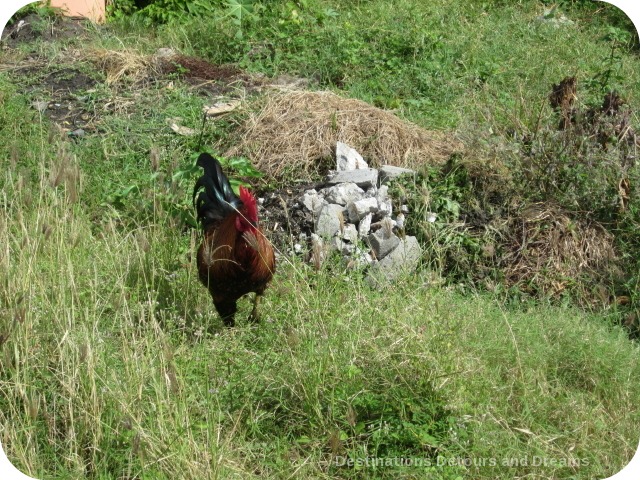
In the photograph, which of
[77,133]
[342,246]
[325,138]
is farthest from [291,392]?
[77,133]

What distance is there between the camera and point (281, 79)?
25.6 ft

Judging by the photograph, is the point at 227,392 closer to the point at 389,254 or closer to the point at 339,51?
the point at 389,254

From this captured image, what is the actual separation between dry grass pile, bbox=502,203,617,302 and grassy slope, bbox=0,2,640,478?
889 millimetres

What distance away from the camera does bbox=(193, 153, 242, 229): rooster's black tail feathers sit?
5.12 m

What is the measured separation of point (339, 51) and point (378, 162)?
2.03m

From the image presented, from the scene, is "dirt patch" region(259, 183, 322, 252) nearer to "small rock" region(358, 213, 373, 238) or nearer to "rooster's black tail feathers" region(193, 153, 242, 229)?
"small rock" region(358, 213, 373, 238)

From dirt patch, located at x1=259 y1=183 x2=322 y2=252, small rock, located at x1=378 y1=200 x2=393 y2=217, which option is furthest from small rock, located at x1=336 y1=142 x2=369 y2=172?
small rock, located at x1=378 y1=200 x2=393 y2=217

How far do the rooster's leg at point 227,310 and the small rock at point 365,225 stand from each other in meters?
1.17

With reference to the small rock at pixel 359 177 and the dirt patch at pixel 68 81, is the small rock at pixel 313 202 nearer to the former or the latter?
the small rock at pixel 359 177

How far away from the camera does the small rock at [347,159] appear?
6.36m

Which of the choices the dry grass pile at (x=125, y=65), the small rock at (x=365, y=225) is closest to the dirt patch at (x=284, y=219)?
the small rock at (x=365, y=225)

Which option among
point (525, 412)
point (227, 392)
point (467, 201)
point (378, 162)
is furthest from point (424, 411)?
point (378, 162)

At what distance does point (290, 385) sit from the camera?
3.82 m

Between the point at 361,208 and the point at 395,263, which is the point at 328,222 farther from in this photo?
the point at 395,263
